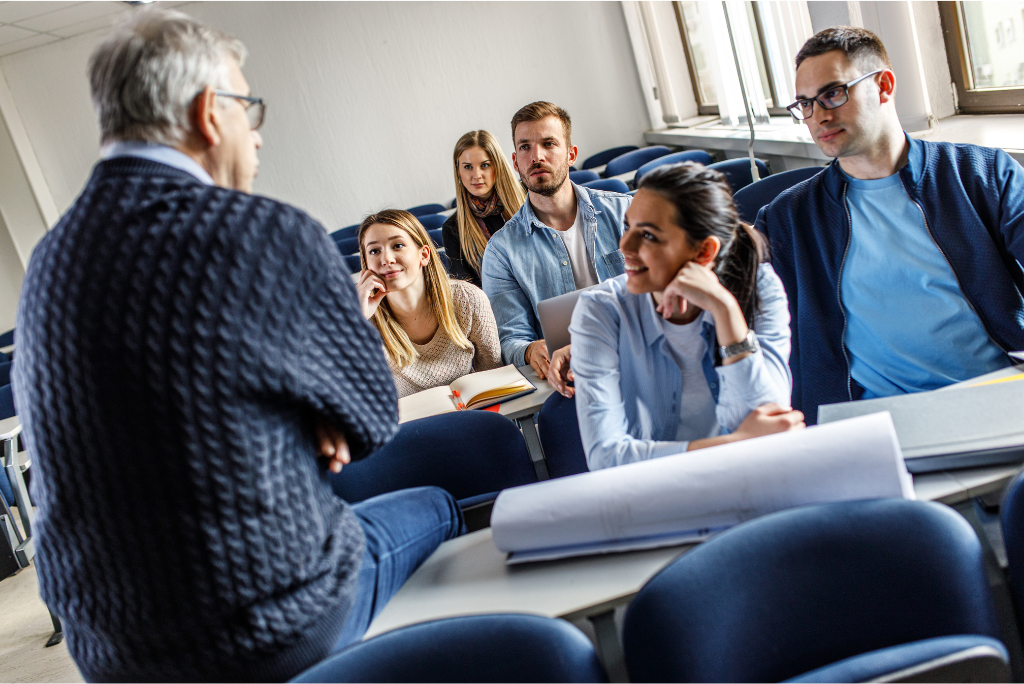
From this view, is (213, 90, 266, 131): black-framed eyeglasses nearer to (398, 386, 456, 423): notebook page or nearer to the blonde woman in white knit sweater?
(398, 386, 456, 423): notebook page

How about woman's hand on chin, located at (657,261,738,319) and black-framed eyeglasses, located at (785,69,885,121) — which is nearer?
woman's hand on chin, located at (657,261,738,319)

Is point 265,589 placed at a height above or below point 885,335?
above

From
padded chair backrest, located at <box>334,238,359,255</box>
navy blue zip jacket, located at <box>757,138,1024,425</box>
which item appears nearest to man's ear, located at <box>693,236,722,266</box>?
navy blue zip jacket, located at <box>757,138,1024,425</box>

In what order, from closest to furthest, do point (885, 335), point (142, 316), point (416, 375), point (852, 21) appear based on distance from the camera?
1. point (142, 316)
2. point (885, 335)
3. point (416, 375)
4. point (852, 21)

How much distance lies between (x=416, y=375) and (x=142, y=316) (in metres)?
1.56

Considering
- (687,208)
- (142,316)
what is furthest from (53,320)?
(687,208)

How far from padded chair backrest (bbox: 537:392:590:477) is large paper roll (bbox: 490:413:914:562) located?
0.67 metres

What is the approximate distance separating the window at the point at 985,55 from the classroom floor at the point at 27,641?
13.8 ft

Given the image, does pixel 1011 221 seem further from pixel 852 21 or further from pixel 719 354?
pixel 852 21

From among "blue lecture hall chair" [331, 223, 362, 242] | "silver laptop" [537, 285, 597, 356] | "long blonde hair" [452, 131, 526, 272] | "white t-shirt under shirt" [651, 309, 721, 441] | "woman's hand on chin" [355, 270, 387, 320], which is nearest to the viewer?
"white t-shirt under shirt" [651, 309, 721, 441]

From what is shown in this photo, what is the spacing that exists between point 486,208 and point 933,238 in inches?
83.8

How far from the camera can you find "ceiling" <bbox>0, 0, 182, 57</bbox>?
18.5ft

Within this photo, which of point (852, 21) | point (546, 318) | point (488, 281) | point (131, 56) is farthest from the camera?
point (852, 21)

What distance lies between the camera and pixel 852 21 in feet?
11.5
